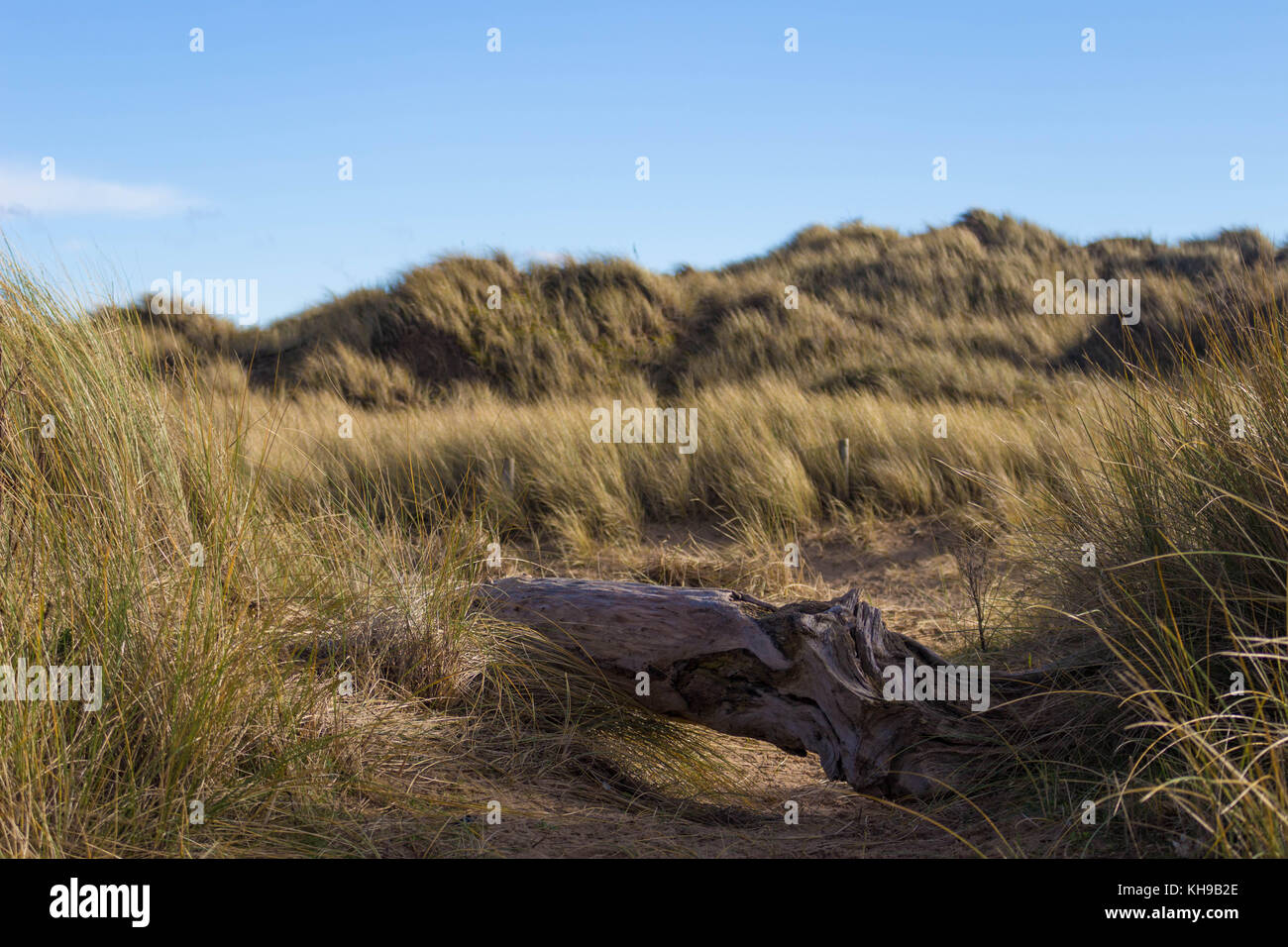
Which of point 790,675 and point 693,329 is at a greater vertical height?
point 693,329

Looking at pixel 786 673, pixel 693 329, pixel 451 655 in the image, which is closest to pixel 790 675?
pixel 786 673

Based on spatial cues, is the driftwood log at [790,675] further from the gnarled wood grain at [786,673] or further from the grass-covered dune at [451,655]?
the grass-covered dune at [451,655]

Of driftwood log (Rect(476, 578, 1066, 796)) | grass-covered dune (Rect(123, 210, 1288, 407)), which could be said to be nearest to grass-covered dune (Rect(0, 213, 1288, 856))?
driftwood log (Rect(476, 578, 1066, 796))

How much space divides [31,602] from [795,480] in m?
5.52

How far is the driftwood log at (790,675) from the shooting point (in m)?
2.98

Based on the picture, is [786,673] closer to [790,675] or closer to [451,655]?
[790,675]

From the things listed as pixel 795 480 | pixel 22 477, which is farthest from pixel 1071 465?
pixel 22 477

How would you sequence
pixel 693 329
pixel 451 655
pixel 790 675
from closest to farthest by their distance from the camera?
pixel 790 675, pixel 451 655, pixel 693 329

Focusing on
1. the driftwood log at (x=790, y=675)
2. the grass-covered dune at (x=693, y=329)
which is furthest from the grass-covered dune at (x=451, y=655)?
the grass-covered dune at (x=693, y=329)

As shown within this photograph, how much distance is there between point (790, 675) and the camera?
10.4 feet

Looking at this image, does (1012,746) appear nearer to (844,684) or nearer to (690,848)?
(844,684)
